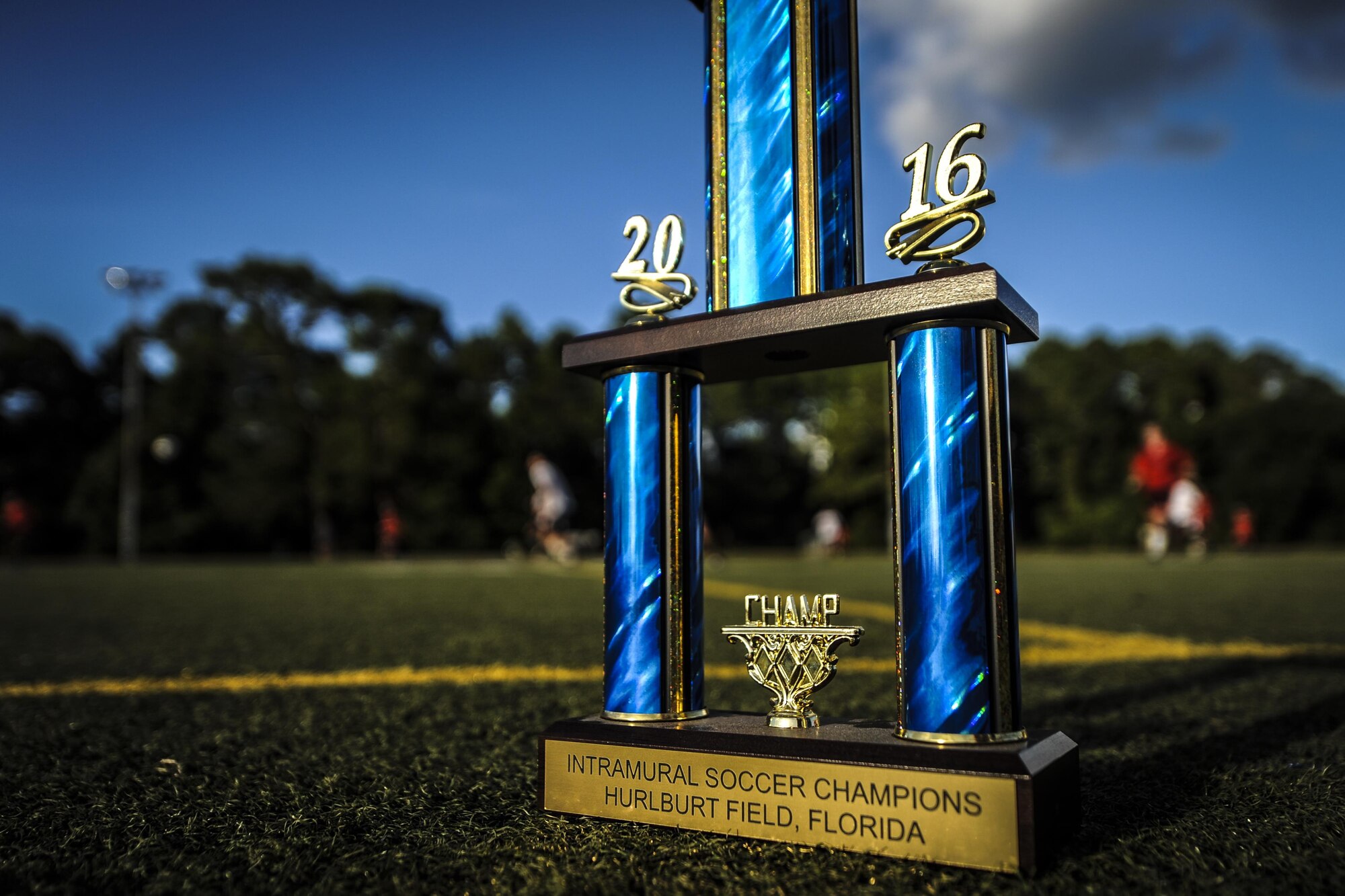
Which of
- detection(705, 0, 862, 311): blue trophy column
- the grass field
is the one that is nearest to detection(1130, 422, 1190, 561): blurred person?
the grass field

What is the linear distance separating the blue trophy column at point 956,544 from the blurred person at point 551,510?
13956mm

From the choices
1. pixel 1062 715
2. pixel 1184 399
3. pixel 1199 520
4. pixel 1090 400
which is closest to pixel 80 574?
pixel 1062 715

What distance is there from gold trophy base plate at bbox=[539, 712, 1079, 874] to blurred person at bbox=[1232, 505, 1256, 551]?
3065cm

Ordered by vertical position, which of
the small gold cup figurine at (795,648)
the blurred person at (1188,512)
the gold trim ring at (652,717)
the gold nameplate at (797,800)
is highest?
the blurred person at (1188,512)

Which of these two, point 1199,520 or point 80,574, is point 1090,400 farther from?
point 80,574

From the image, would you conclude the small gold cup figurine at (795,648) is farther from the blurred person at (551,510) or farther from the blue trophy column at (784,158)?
the blurred person at (551,510)

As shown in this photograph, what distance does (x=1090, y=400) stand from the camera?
3916cm

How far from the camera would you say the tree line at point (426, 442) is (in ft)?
102

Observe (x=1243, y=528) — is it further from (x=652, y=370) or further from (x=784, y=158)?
(x=652, y=370)

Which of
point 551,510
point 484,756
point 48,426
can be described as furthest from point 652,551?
point 48,426

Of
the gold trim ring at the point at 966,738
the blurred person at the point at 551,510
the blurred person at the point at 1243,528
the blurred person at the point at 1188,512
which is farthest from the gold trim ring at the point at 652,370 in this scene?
the blurred person at the point at 1243,528

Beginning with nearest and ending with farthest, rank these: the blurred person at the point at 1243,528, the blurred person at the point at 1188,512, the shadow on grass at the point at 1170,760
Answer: the shadow on grass at the point at 1170,760 < the blurred person at the point at 1188,512 < the blurred person at the point at 1243,528

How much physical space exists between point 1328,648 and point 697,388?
176 inches

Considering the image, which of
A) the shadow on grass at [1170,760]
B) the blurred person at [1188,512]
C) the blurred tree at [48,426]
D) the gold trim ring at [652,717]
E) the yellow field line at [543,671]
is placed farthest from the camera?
the blurred tree at [48,426]
